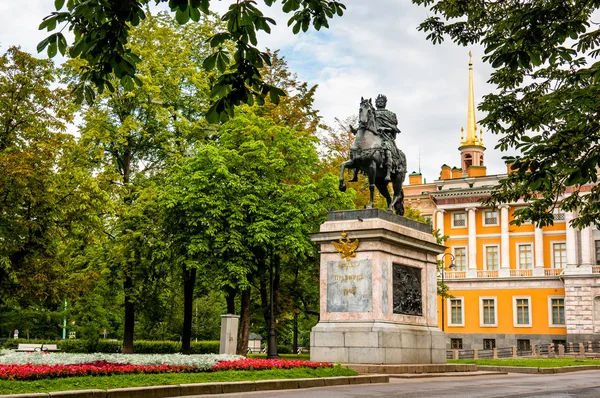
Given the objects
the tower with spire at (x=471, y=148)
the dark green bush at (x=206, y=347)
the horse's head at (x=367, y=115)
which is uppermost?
the tower with spire at (x=471, y=148)

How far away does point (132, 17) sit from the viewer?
20.3 ft

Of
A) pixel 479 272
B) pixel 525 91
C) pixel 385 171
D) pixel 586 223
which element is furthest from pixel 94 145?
pixel 479 272

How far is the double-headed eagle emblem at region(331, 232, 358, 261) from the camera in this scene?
2214cm

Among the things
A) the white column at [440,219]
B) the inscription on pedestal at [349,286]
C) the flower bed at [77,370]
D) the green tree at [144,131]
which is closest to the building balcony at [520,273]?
the white column at [440,219]

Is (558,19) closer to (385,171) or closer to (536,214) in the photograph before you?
(536,214)

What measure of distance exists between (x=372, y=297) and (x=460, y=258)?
54442 millimetres

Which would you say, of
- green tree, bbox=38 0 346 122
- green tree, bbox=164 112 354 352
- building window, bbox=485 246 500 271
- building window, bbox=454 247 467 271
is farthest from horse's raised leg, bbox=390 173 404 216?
building window, bbox=454 247 467 271

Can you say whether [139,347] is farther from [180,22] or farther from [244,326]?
[180,22]

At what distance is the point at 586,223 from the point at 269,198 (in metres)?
21.7

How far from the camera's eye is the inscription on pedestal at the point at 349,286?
21797 millimetres

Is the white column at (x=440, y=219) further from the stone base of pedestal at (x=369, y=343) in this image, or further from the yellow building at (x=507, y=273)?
the stone base of pedestal at (x=369, y=343)

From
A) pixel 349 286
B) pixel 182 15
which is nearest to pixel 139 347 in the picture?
pixel 349 286

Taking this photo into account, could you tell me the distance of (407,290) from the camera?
75.8 ft

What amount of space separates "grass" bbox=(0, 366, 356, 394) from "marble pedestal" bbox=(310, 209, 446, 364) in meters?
2.94
